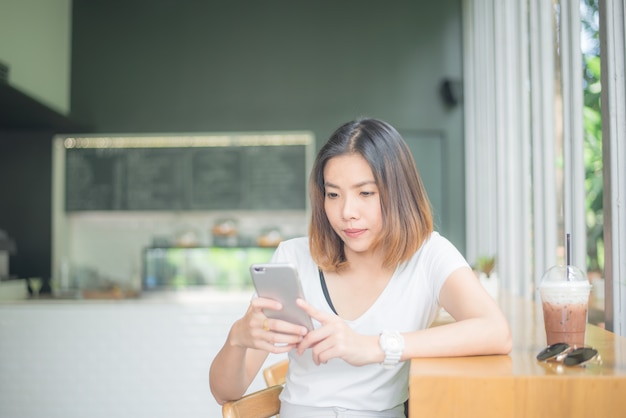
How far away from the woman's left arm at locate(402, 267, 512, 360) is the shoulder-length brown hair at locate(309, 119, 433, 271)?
14 centimetres

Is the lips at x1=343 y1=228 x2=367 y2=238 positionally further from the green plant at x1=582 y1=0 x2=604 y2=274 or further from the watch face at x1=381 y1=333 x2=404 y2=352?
the green plant at x1=582 y1=0 x2=604 y2=274

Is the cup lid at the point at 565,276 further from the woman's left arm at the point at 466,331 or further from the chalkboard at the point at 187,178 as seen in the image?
the chalkboard at the point at 187,178

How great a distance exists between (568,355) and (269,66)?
4.63 m

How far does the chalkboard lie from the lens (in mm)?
5520

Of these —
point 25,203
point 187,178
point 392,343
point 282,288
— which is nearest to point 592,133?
point 392,343

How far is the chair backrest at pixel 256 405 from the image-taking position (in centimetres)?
142

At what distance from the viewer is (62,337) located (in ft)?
9.92

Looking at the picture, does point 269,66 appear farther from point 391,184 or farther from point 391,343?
point 391,343

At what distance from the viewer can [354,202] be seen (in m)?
1.46

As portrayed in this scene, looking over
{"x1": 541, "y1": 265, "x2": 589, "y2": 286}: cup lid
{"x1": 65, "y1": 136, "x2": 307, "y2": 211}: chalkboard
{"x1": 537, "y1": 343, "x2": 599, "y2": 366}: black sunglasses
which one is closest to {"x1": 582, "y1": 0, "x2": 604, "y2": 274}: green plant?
{"x1": 541, "y1": 265, "x2": 589, "y2": 286}: cup lid

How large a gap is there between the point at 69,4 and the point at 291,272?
521 centimetres

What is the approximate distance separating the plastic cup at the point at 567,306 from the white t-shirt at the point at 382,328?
0.23 m

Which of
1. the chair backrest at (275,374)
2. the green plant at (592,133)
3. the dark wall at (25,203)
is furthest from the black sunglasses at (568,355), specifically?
the dark wall at (25,203)

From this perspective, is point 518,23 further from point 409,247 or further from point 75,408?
point 75,408
